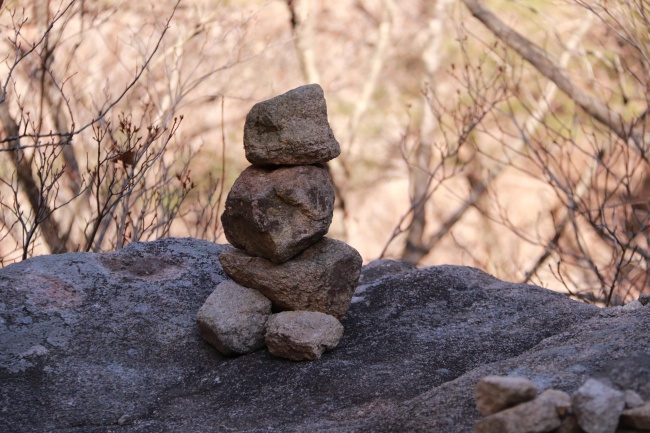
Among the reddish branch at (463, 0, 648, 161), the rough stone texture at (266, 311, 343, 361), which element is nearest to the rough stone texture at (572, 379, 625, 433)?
the rough stone texture at (266, 311, 343, 361)

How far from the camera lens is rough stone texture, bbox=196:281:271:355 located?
3.74 m

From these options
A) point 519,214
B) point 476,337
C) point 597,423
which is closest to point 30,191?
point 476,337

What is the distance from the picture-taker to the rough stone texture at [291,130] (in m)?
3.71

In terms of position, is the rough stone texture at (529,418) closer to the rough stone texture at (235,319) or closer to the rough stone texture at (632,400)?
the rough stone texture at (632,400)

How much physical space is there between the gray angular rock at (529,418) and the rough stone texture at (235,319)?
63.5 inches

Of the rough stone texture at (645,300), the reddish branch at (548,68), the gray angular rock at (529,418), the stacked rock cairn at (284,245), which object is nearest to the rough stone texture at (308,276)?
the stacked rock cairn at (284,245)

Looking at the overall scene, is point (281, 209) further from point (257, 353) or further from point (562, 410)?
point (562, 410)

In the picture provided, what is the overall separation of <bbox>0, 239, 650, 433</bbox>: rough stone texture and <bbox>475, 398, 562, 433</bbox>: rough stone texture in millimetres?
295

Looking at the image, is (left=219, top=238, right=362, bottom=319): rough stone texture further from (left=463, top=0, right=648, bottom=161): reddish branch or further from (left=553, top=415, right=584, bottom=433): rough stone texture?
(left=463, top=0, right=648, bottom=161): reddish branch

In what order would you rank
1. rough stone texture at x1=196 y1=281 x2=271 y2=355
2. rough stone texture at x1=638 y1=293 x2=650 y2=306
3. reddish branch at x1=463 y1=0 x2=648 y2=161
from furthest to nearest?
1. reddish branch at x1=463 y1=0 x2=648 y2=161
2. rough stone texture at x1=638 y1=293 x2=650 y2=306
3. rough stone texture at x1=196 y1=281 x2=271 y2=355

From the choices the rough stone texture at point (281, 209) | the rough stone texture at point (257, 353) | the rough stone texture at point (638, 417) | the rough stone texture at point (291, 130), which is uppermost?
the rough stone texture at point (291, 130)

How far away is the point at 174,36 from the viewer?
827 centimetres

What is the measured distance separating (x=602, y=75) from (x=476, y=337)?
7.76 m

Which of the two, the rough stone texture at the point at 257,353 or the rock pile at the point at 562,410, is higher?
the rough stone texture at the point at 257,353
